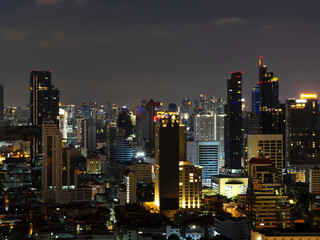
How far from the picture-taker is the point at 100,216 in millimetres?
13516

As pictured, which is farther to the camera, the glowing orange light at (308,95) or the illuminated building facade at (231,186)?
the glowing orange light at (308,95)

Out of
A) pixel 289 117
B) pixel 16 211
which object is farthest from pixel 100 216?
pixel 289 117

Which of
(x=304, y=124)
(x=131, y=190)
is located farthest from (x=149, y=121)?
(x=131, y=190)

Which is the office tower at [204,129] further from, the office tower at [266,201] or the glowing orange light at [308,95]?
the office tower at [266,201]

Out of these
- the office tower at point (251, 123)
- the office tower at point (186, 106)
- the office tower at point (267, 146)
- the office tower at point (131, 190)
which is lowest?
the office tower at point (131, 190)

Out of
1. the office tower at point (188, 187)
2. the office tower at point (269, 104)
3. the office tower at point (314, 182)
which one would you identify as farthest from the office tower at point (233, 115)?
the office tower at point (188, 187)

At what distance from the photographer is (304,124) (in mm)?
23172

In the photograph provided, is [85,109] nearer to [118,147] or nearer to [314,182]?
[118,147]

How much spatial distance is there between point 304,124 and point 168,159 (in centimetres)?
967

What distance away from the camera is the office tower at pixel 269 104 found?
78.3ft

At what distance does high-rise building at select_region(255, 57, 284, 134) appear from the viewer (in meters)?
23.9

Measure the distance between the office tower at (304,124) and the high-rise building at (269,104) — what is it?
474 millimetres

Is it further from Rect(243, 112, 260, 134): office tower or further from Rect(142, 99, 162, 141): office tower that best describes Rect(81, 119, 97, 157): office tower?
Rect(243, 112, 260, 134): office tower

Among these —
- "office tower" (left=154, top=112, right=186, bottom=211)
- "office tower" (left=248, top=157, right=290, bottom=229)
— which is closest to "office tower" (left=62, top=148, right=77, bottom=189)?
"office tower" (left=154, top=112, right=186, bottom=211)
